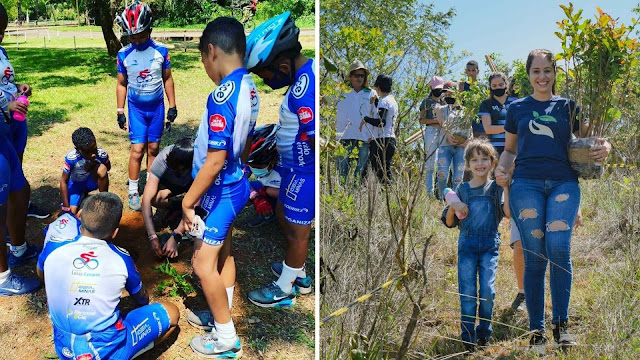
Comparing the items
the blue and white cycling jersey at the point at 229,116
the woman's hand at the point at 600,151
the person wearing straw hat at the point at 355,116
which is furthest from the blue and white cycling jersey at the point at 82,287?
the woman's hand at the point at 600,151

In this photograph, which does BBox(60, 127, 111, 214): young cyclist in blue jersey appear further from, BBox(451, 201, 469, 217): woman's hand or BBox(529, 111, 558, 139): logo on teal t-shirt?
BBox(529, 111, 558, 139): logo on teal t-shirt

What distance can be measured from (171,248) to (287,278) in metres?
0.80

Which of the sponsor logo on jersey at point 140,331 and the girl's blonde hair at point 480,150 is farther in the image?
the girl's blonde hair at point 480,150

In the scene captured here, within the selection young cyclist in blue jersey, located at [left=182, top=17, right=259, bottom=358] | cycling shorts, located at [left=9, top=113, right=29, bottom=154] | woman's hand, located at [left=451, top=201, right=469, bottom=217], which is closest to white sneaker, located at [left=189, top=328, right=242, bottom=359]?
young cyclist in blue jersey, located at [left=182, top=17, right=259, bottom=358]

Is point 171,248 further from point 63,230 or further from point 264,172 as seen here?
point 264,172

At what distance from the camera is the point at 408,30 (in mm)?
3117

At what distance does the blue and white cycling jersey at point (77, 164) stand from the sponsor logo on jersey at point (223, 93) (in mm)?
2174

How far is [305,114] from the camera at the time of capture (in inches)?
116

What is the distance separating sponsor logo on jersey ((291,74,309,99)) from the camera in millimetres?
2912

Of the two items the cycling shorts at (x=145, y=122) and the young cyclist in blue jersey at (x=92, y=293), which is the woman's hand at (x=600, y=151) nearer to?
the young cyclist in blue jersey at (x=92, y=293)

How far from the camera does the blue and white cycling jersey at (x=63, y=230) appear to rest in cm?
340

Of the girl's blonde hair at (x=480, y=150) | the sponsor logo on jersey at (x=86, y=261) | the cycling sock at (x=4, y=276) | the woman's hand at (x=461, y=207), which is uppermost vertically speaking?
→ the girl's blonde hair at (x=480, y=150)

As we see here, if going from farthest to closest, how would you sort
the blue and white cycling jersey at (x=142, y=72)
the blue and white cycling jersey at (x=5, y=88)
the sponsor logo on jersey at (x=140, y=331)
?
1. the blue and white cycling jersey at (x=142, y=72)
2. the blue and white cycling jersey at (x=5, y=88)
3. the sponsor logo on jersey at (x=140, y=331)

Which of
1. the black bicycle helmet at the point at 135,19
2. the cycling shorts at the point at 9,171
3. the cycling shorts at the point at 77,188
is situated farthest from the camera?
the black bicycle helmet at the point at 135,19
